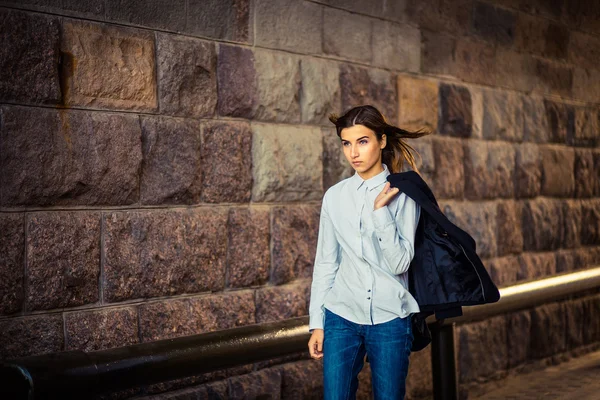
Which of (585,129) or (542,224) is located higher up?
(585,129)

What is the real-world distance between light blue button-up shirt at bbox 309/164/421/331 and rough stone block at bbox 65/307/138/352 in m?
1.03

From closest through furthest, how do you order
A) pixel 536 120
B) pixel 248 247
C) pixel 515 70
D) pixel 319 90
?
pixel 248 247, pixel 319 90, pixel 515 70, pixel 536 120

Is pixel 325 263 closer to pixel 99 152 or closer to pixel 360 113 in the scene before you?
pixel 360 113

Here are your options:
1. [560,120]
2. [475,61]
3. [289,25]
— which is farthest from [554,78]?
[289,25]

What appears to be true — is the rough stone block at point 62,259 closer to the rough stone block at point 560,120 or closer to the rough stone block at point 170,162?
the rough stone block at point 170,162

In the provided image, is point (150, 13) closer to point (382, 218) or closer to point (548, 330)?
point (382, 218)

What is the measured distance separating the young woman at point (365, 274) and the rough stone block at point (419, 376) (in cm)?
234

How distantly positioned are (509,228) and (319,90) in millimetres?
2317

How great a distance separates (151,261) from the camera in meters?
3.70

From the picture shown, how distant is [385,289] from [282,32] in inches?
77.0

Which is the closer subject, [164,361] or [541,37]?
[164,361]

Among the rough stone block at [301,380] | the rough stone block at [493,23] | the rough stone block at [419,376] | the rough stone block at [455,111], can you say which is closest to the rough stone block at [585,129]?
the rough stone block at [493,23]

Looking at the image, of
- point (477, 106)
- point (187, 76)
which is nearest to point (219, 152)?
point (187, 76)

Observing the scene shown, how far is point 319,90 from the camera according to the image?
177 inches
